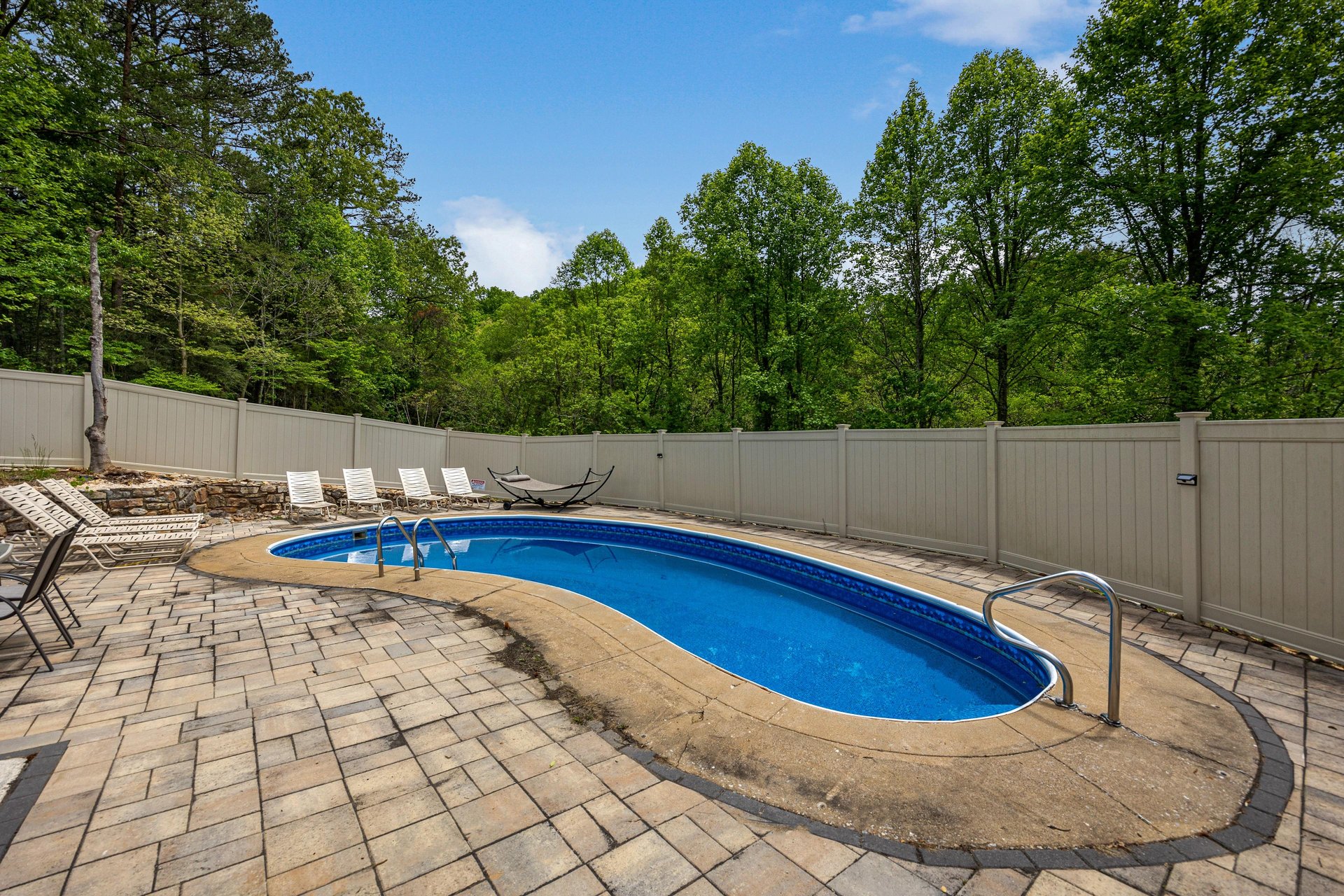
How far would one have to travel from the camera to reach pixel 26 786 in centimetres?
189

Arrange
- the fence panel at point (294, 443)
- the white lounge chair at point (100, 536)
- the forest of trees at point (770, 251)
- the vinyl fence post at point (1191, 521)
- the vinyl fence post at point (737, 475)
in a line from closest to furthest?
the vinyl fence post at point (1191, 521), the white lounge chair at point (100, 536), the forest of trees at point (770, 251), the vinyl fence post at point (737, 475), the fence panel at point (294, 443)

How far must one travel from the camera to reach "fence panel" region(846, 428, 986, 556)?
5.90m

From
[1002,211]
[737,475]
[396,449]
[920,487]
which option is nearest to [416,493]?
[396,449]

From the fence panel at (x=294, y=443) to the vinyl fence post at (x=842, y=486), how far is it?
9.57 metres

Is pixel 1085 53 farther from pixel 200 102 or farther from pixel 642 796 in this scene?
pixel 200 102

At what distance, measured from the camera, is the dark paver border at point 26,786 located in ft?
5.54

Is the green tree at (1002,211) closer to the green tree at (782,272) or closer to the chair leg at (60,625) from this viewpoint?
the green tree at (782,272)

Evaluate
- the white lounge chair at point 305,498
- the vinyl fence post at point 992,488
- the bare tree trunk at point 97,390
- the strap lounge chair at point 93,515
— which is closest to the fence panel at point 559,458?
the white lounge chair at point 305,498

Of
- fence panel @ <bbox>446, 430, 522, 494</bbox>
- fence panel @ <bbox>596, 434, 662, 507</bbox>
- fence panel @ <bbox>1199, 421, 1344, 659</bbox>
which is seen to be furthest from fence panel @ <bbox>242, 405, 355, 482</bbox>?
fence panel @ <bbox>1199, 421, 1344, 659</bbox>

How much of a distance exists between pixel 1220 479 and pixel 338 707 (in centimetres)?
581

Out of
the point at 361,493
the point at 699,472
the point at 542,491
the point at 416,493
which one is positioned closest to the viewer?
the point at 361,493

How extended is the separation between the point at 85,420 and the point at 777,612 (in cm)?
1008

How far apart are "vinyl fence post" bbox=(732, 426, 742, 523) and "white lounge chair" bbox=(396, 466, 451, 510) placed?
19.7 ft

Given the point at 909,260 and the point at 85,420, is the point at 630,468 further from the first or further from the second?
the point at 85,420
